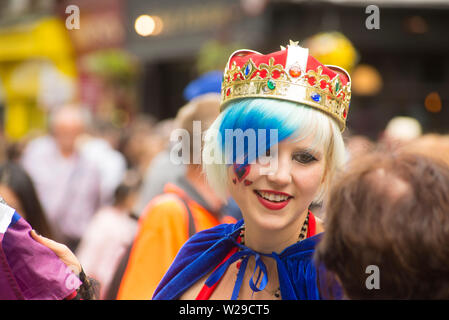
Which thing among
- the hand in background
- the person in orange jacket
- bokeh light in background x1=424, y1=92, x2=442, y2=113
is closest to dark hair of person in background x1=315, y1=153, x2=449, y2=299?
the hand in background

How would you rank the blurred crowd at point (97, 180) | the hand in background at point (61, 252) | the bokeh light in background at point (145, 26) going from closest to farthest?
the hand in background at point (61, 252), the blurred crowd at point (97, 180), the bokeh light in background at point (145, 26)

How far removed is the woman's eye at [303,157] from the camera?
1628 millimetres

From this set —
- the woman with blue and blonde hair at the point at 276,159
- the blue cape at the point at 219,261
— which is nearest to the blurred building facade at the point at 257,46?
the blue cape at the point at 219,261

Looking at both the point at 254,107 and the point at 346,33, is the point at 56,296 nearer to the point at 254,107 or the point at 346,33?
the point at 254,107

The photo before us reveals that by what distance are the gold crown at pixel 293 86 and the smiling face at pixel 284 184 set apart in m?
0.11

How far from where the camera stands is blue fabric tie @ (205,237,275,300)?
5.48 feet

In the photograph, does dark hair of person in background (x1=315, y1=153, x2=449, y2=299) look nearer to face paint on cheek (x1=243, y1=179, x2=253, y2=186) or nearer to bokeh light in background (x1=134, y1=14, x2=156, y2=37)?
face paint on cheek (x1=243, y1=179, x2=253, y2=186)

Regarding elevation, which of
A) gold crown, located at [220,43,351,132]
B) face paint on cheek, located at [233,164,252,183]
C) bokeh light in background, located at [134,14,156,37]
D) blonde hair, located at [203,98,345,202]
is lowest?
face paint on cheek, located at [233,164,252,183]

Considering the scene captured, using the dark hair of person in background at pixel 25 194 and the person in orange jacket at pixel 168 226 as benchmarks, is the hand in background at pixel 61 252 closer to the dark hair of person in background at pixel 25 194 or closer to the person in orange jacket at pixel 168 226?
the person in orange jacket at pixel 168 226

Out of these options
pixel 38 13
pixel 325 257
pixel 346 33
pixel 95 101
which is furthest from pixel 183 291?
pixel 38 13

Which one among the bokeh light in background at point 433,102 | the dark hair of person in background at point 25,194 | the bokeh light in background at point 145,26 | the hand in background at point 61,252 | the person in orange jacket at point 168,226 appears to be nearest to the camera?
the hand in background at point 61,252

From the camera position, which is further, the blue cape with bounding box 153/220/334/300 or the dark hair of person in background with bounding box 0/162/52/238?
the dark hair of person in background with bounding box 0/162/52/238

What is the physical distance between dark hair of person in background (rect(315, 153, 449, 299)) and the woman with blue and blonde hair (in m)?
0.25

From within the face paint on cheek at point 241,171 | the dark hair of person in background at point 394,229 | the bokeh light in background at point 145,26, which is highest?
the bokeh light in background at point 145,26
